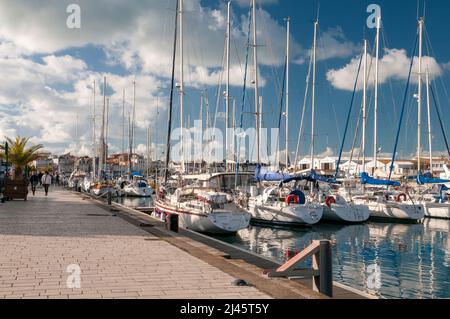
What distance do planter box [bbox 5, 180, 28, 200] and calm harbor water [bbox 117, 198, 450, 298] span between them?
13901 mm

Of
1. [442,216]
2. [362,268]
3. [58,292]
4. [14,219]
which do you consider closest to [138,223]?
[14,219]

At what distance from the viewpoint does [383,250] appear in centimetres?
1948

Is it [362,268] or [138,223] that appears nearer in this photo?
[362,268]

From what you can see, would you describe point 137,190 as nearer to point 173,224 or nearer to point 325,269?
point 173,224

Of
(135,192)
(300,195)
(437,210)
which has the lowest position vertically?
(135,192)

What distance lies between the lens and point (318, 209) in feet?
86.8

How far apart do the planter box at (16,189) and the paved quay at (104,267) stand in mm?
14045

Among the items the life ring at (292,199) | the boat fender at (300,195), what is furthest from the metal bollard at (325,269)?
the boat fender at (300,195)

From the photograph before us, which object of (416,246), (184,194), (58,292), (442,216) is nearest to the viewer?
(58,292)

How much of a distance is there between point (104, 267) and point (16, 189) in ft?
70.9

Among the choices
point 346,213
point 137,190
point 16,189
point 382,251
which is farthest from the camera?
point 137,190

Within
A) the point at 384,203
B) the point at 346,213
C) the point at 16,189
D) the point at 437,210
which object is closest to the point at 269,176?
the point at 346,213
